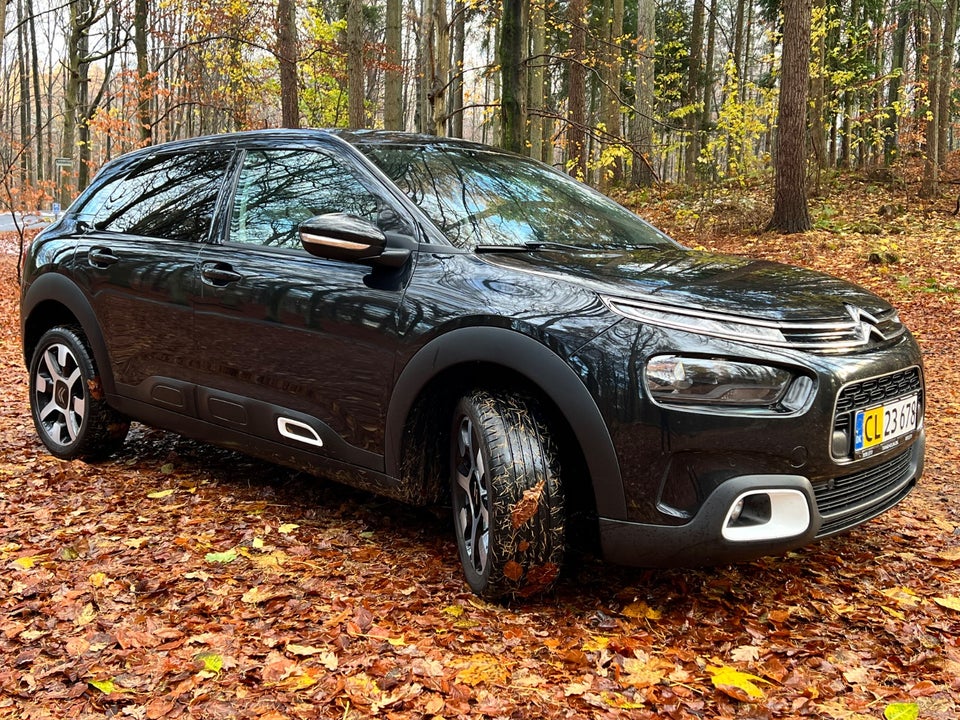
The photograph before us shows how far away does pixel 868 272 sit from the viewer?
1073 centimetres

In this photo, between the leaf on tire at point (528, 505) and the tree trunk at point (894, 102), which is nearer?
the leaf on tire at point (528, 505)

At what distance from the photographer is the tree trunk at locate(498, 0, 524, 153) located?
6.79 metres

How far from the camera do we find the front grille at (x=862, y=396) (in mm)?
2482

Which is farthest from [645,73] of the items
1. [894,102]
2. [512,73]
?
[512,73]

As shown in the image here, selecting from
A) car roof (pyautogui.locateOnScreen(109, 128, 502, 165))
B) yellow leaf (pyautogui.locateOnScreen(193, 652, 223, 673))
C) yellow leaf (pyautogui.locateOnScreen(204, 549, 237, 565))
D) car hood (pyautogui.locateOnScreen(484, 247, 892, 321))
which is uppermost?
car roof (pyautogui.locateOnScreen(109, 128, 502, 165))

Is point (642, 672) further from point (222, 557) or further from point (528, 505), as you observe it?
point (222, 557)

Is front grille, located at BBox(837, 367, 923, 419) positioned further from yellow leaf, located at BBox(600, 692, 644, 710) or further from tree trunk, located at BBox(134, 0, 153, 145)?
tree trunk, located at BBox(134, 0, 153, 145)

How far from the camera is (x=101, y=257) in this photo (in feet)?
14.1

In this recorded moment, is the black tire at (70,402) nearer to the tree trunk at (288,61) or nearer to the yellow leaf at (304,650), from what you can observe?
the yellow leaf at (304,650)

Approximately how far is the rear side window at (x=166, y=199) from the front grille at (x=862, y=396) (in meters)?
2.88

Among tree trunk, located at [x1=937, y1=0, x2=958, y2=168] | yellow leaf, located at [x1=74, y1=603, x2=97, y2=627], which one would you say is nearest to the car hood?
yellow leaf, located at [x1=74, y1=603, x2=97, y2=627]

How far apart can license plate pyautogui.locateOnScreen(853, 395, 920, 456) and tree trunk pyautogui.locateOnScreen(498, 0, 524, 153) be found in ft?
15.0

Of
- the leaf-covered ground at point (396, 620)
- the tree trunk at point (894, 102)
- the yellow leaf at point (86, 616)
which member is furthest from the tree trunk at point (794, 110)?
the yellow leaf at point (86, 616)

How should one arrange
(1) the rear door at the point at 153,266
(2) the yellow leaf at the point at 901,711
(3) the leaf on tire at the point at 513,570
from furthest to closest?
(1) the rear door at the point at 153,266
(3) the leaf on tire at the point at 513,570
(2) the yellow leaf at the point at 901,711
